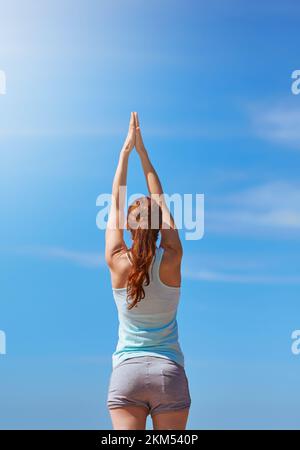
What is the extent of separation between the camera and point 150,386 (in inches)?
160

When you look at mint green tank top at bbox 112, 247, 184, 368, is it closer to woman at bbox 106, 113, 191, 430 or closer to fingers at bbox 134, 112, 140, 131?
woman at bbox 106, 113, 191, 430

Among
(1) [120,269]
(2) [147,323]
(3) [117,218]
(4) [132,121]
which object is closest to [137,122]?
(4) [132,121]

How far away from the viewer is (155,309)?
420 cm

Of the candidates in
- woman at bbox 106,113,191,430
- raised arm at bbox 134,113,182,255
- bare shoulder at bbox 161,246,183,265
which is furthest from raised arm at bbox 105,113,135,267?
bare shoulder at bbox 161,246,183,265

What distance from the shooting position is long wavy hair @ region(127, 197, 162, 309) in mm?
4148

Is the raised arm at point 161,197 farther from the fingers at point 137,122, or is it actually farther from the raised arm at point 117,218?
the raised arm at point 117,218

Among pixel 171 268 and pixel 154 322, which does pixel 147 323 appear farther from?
pixel 171 268

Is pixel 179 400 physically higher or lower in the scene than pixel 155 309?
lower

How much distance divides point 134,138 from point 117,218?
1.06 m
